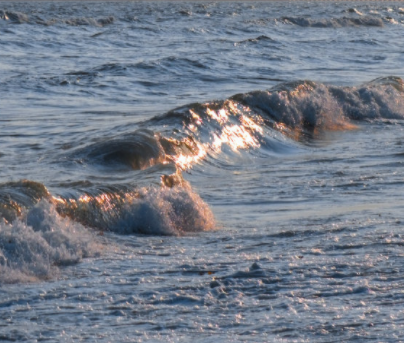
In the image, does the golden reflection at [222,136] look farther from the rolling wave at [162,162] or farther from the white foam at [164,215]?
the white foam at [164,215]

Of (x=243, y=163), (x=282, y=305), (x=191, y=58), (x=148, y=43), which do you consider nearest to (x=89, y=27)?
(x=148, y=43)

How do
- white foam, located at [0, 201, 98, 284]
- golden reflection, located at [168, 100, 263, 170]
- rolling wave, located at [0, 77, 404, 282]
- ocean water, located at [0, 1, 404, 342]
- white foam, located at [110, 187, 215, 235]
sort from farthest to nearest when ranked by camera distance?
golden reflection, located at [168, 100, 263, 170] < white foam, located at [110, 187, 215, 235] < rolling wave, located at [0, 77, 404, 282] < white foam, located at [0, 201, 98, 284] < ocean water, located at [0, 1, 404, 342]

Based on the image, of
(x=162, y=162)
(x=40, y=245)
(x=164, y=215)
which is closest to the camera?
(x=40, y=245)

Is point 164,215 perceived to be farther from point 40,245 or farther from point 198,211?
point 40,245

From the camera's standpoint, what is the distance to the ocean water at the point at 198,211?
4.57 m

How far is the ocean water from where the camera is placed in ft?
15.0

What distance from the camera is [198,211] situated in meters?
7.18

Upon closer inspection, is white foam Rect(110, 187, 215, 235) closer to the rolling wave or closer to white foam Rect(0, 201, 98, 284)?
the rolling wave

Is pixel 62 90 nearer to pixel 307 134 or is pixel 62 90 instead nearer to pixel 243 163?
pixel 307 134

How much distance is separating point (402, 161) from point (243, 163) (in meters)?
1.94

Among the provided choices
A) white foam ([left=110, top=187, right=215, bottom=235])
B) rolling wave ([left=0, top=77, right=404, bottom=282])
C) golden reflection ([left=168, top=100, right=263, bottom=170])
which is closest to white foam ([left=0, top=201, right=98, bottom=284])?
rolling wave ([left=0, top=77, right=404, bottom=282])

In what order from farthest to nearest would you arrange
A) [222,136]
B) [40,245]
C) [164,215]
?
[222,136], [164,215], [40,245]

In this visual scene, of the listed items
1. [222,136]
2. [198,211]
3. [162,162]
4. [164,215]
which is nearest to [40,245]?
[164,215]

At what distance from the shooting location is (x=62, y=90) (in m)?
17.0
